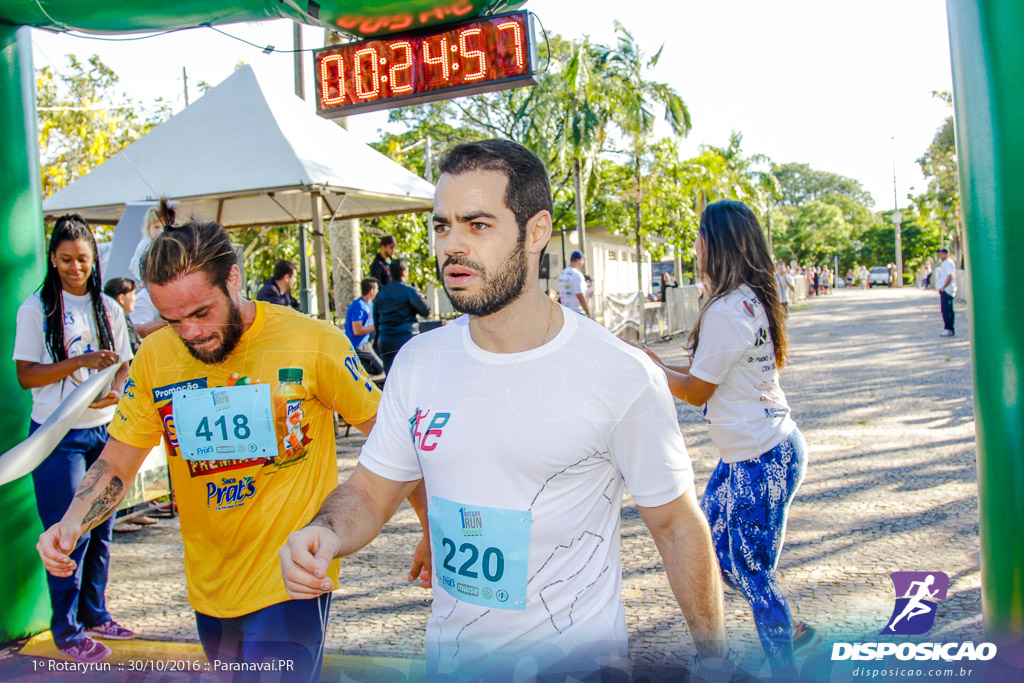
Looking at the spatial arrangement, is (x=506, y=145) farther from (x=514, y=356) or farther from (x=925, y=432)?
(x=925, y=432)

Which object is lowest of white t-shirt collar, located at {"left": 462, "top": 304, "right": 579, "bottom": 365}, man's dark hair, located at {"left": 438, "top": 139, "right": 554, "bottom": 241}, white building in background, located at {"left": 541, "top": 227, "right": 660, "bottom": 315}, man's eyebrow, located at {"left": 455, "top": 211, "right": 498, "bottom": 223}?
white t-shirt collar, located at {"left": 462, "top": 304, "right": 579, "bottom": 365}

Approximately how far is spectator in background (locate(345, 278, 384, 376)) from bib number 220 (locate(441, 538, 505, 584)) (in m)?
6.26

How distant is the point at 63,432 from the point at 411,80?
202 centimetres

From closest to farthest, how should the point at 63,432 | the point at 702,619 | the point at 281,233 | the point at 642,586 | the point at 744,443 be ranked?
1. the point at 702,619
2. the point at 744,443
3. the point at 63,432
4. the point at 642,586
5. the point at 281,233

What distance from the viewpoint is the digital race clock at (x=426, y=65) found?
3.23m

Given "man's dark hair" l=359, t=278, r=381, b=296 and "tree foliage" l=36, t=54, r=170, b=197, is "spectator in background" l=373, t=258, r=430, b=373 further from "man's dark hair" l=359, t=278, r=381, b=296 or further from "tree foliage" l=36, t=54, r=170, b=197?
"tree foliage" l=36, t=54, r=170, b=197

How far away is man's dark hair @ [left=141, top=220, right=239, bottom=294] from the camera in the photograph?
2.22m

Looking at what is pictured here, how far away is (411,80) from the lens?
3.50 meters

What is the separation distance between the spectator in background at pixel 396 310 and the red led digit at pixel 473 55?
462 centimetres

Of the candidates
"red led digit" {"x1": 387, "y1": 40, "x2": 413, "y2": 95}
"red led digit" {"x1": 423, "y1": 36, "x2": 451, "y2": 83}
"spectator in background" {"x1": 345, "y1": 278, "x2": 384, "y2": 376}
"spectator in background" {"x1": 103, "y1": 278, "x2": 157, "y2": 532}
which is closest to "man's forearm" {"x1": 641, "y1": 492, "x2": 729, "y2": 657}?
"red led digit" {"x1": 423, "y1": 36, "x2": 451, "y2": 83}

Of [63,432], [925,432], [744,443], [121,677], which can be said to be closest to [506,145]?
[744,443]

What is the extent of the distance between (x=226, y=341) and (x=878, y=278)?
142ft

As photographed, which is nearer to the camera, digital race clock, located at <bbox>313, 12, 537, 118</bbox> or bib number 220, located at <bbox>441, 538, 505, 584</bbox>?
bib number 220, located at <bbox>441, 538, 505, 584</bbox>

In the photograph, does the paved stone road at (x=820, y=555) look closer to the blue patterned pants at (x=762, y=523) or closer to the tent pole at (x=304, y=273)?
the blue patterned pants at (x=762, y=523)
